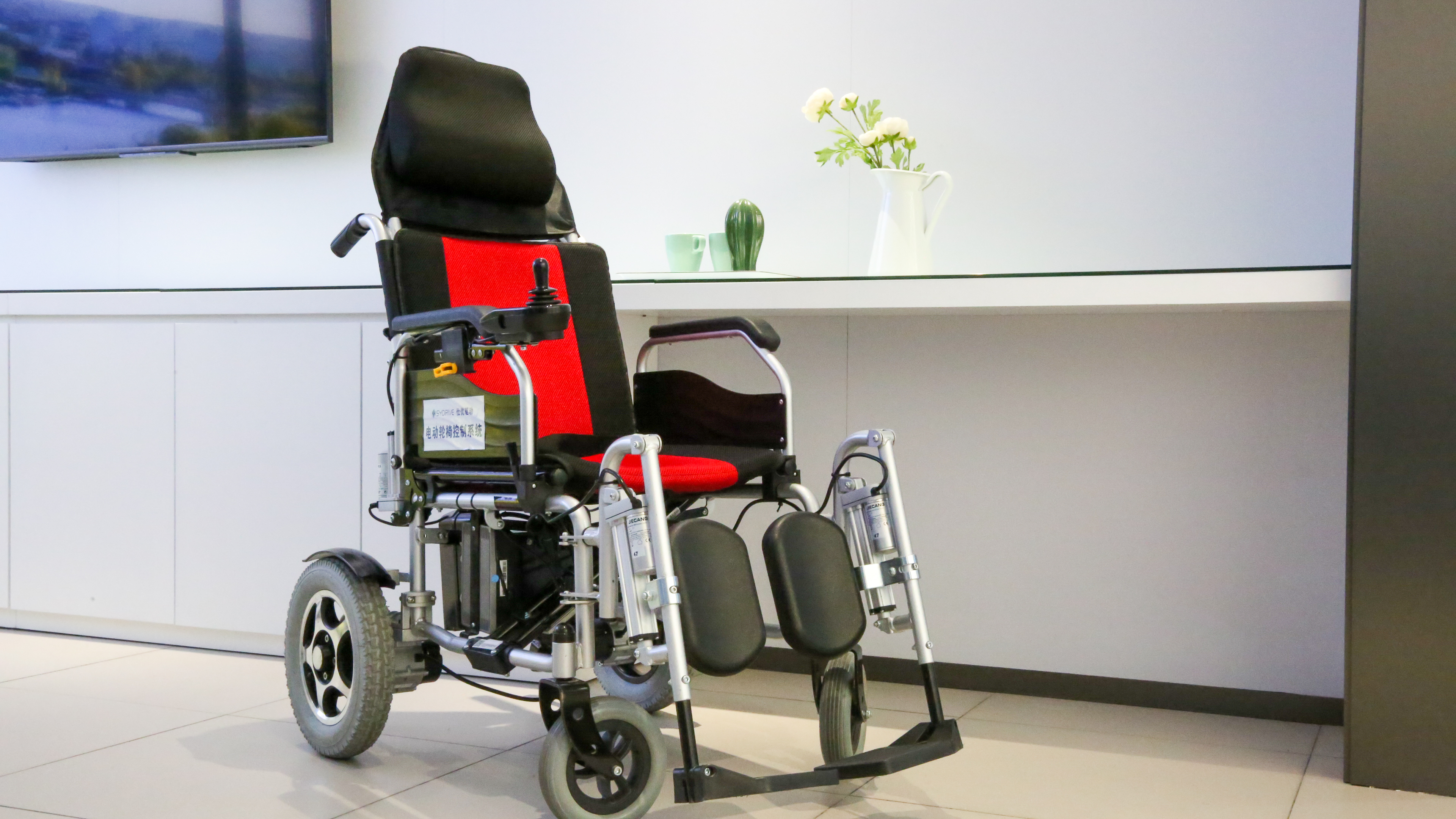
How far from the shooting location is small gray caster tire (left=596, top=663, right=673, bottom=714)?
235 centimetres

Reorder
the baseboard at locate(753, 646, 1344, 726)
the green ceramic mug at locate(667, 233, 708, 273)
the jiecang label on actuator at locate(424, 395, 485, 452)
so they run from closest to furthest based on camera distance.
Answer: the jiecang label on actuator at locate(424, 395, 485, 452) < the baseboard at locate(753, 646, 1344, 726) < the green ceramic mug at locate(667, 233, 708, 273)

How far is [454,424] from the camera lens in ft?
6.33

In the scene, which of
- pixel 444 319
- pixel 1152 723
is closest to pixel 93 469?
pixel 444 319

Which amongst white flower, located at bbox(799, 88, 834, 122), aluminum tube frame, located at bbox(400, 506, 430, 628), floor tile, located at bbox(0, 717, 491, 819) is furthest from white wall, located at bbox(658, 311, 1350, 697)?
floor tile, located at bbox(0, 717, 491, 819)

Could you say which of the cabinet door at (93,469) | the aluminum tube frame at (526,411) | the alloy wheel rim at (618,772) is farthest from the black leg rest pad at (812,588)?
the cabinet door at (93,469)

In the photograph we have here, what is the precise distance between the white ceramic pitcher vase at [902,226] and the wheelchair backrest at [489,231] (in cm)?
59

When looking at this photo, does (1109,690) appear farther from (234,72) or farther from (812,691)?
(234,72)

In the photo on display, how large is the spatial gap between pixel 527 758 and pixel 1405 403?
1.53 metres

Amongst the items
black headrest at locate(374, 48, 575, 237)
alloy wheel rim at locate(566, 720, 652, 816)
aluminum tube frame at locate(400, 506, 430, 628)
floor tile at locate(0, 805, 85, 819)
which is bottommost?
floor tile at locate(0, 805, 85, 819)

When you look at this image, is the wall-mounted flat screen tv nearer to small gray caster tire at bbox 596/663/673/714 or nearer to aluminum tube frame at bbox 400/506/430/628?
aluminum tube frame at bbox 400/506/430/628

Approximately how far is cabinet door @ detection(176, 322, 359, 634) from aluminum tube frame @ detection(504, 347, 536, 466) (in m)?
1.09

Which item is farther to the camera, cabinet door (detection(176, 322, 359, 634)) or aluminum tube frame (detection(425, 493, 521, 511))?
cabinet door (detection(176, 322, 359, 634))

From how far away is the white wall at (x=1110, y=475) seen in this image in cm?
246

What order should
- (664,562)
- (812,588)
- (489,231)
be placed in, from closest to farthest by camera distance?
(664,562) < (812,588) < (489,231)
